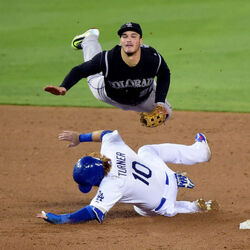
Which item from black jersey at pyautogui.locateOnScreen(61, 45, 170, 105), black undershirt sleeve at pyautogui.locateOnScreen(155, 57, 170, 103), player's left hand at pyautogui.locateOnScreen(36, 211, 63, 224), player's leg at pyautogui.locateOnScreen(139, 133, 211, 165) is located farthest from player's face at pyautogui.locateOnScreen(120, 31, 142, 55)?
player's left hand at pyautogui.locateOnScreen(36, 211, 63, 224)

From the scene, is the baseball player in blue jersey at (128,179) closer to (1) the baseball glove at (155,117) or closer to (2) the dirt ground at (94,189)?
(2) the dirt ground at (94,189)

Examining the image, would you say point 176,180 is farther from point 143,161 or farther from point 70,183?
point 70,183

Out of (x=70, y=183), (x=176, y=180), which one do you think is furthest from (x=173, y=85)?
(x=176, y=180)

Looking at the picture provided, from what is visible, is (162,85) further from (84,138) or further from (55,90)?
(55,90)

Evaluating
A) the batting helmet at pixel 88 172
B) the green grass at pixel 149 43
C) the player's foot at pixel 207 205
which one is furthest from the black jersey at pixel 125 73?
the green grass at pixel 149 43

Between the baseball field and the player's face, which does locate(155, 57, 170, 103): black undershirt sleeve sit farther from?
the baseball field
